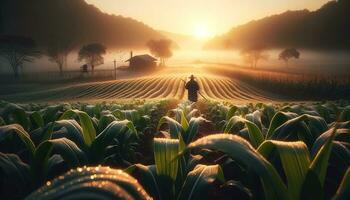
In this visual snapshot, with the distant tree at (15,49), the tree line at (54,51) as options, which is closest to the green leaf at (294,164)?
the tree line at (54,51)

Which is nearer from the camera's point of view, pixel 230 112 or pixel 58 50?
pixel 230 112

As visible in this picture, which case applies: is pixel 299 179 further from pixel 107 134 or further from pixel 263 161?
pixel 107 134

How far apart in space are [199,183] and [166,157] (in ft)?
1.09

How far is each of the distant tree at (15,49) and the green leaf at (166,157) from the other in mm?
124154

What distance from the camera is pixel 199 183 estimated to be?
6.63ft

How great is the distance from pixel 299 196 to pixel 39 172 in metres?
1.76

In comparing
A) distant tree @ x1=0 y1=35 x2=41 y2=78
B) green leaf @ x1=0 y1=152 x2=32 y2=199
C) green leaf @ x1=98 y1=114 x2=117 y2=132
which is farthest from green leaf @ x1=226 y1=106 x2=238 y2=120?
distant tree @ x1=0 y1=35 x2=41 y2=78

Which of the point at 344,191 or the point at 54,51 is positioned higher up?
the point at 54,51

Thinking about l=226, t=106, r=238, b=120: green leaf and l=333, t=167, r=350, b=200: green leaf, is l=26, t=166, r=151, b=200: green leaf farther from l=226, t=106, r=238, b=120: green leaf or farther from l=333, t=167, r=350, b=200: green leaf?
l=226, t=106, r=238, b=120: green leaf

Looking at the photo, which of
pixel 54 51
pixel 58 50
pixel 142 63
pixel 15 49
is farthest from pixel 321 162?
pixel 58 50

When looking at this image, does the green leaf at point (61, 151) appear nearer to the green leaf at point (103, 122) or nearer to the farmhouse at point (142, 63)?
the green leaf at point (103, 122)

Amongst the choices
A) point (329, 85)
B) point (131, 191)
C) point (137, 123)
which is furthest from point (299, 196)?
point (329, 85)

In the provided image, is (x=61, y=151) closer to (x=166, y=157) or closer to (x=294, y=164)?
(x=166, y=157)

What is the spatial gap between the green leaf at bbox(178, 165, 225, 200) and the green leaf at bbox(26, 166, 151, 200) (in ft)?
3.20
